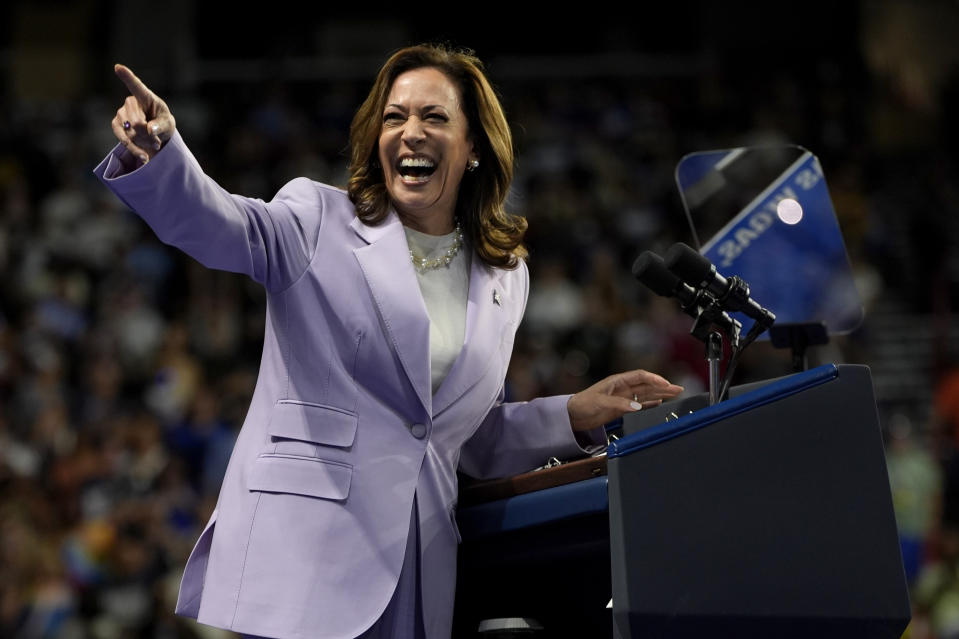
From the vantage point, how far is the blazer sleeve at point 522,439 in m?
2.36

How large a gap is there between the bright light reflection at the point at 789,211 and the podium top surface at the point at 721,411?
1.01 m

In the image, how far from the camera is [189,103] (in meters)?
10.3

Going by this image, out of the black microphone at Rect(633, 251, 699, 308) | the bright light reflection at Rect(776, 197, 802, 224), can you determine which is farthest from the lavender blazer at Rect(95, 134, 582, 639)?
the bright light reflection at Rect(776, 197, 802, 224)

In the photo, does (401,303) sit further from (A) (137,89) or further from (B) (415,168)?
(A) (137,89)

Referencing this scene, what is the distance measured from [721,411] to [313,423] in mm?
639

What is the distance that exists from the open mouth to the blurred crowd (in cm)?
342

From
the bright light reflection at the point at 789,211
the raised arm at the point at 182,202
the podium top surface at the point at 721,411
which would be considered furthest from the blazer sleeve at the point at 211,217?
the bright light reflection at the point at 789,211

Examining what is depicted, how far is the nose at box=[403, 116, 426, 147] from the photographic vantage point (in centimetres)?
226

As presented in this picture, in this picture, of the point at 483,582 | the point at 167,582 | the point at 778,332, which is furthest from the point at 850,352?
the point at 483,582

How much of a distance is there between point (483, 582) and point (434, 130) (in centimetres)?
81

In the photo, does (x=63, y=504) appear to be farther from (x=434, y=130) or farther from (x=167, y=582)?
(x=434, y=130)

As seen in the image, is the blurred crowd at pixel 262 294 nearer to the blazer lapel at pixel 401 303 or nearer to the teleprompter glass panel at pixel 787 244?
the teleprompter glass panel at pixel 787 244

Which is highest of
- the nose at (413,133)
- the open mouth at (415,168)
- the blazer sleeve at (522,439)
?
the nose at (413,133)

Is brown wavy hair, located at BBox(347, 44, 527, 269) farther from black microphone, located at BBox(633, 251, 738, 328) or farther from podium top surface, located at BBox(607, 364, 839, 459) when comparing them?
podium top surface, located at BBox(607, 364, 839, 459)
